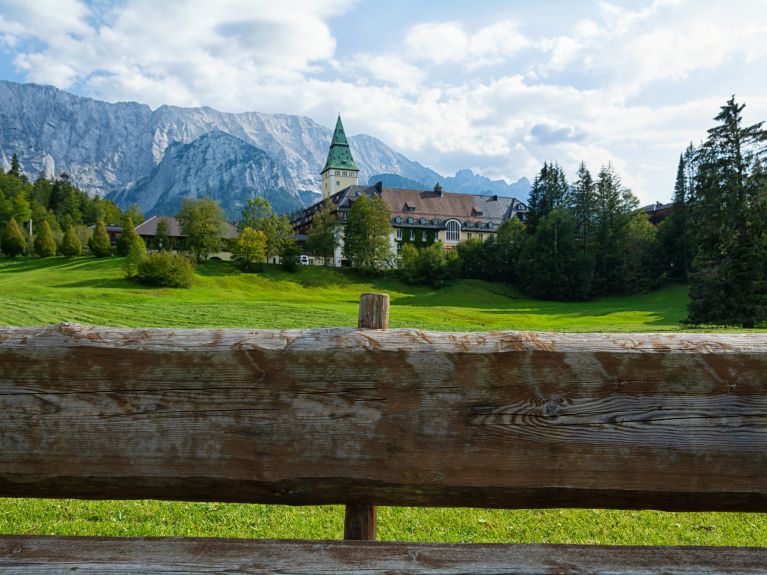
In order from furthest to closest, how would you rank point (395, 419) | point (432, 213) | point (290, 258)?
point (432, 213) < point (290, 258) < point (395, 419)

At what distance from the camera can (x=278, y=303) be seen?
40094mm

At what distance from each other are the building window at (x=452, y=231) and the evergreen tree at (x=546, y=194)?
17.3 m

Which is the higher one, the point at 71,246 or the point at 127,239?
the point at 127,239

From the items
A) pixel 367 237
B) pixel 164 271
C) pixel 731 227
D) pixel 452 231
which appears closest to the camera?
pixel 731 227

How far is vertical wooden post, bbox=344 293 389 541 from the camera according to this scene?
206 centimetres

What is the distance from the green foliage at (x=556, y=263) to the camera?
6581 cm

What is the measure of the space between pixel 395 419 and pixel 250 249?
66.7 metres

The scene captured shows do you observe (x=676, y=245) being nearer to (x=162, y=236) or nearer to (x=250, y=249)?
A: (x=250, y=249)

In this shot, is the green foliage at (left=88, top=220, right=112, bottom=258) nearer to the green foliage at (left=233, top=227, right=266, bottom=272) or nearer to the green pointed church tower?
the green foliage at (left=233, top=227, right=266, bottom=272)

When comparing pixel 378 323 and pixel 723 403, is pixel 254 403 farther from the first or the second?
pixel 723 403

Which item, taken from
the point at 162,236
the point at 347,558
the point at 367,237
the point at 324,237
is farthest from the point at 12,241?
the point at 347,558

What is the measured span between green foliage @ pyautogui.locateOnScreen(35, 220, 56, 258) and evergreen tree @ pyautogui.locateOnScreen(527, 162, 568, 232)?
6707 cm

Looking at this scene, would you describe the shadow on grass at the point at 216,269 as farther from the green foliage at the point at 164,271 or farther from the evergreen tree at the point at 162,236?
the evergreen tree at the point at 162,236

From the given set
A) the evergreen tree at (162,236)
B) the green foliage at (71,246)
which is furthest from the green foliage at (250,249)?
the green foliage at (71,246)
